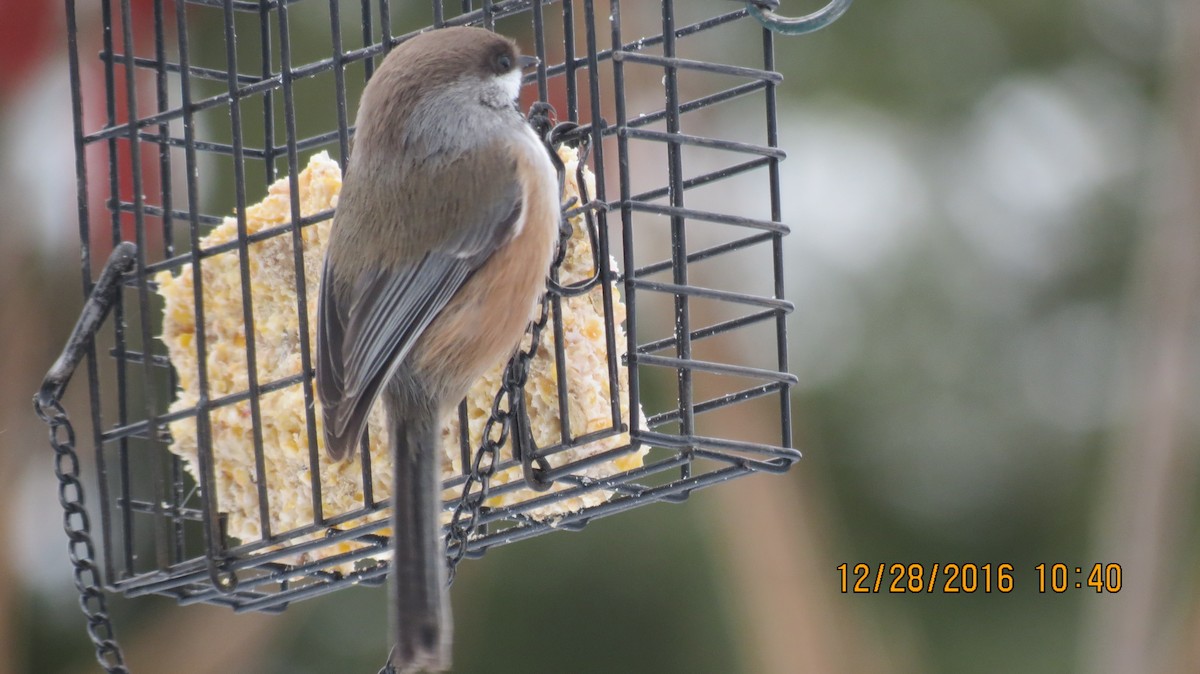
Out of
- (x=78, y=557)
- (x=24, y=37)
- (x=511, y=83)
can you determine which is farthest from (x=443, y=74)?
(x=24, y=37)

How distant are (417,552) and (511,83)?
109 cm

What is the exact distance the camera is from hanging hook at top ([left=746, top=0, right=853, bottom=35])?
3.41 meters

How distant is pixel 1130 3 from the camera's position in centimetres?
766

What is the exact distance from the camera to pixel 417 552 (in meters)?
3.16

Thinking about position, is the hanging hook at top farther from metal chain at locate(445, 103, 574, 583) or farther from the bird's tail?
the bird's tail

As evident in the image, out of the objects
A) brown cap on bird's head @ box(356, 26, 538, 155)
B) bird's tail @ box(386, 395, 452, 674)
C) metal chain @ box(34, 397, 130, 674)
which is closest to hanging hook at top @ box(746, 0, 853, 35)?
brown cap on bird's head @ box(356, 26, 538, 155)

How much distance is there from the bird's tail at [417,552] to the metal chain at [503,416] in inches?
2.7

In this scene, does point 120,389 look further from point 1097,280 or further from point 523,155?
point 1097,280

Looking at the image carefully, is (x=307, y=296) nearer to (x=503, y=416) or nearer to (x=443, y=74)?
(x=443, y=74)

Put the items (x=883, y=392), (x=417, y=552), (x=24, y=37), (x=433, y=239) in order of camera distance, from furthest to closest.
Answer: (x=883, y=392)
(x=24, y=37)
(x=433, y=239)
(x=417, y=552)

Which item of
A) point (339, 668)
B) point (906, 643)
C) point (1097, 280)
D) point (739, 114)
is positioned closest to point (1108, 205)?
point (1097, 280)

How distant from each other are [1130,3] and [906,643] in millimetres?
3178

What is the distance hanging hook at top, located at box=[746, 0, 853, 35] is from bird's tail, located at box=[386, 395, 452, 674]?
1099mm

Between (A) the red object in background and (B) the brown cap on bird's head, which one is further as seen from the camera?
(A) the red object in background
